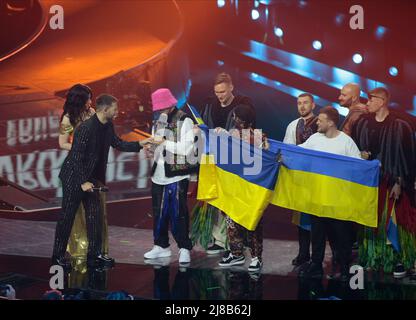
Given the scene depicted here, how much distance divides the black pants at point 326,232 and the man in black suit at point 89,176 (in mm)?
1453

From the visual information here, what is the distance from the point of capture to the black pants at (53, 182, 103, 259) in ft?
22.0

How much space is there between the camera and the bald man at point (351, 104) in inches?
274

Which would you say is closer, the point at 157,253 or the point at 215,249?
the point at 157,253

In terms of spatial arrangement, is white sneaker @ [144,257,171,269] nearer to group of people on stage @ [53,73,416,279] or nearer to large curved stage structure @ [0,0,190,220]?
group of people on stage @ [53,73,416,279]

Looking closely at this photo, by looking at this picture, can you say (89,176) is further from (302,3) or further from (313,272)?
(302,3)

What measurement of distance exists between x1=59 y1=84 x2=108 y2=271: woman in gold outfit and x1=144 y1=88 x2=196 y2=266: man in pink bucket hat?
400 mm

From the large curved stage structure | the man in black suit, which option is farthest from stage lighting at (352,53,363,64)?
the man in black suit

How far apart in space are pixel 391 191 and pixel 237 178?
1.08 metres

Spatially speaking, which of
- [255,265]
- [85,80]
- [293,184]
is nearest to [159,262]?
[255,265]

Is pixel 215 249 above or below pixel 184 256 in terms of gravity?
below

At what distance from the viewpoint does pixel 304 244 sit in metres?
6.80
